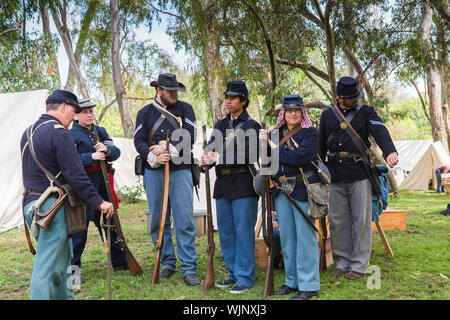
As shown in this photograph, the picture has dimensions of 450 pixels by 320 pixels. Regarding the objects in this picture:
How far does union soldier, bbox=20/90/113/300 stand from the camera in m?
3.26

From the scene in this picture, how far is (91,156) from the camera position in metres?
4.65

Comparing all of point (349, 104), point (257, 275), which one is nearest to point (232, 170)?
point (257, 275)

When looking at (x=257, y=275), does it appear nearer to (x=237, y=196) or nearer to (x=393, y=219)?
(x=237, y=196)


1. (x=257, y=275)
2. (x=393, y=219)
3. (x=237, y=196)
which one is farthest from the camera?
(x=393, y=219)

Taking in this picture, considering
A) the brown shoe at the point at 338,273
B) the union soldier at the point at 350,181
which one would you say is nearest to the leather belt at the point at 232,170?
the union soldier at the point at 350,181

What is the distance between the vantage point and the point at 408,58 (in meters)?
10.8

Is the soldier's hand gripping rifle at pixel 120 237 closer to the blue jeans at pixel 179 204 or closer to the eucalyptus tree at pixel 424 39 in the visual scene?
the blue jeans at pixel 179 204

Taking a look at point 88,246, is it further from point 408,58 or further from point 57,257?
point 408,58

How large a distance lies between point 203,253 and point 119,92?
10066 mm

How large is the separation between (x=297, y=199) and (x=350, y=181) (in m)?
0.96

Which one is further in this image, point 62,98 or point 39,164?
point 62,98

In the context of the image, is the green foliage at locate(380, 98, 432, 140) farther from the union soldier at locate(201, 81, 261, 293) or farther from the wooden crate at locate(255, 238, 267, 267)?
the union soldier at locate(201, 81, 261, 293)

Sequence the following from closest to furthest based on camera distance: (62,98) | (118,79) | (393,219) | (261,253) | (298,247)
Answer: (62,98)
(298,247)
(261,253)
(393,219)
(118,79)

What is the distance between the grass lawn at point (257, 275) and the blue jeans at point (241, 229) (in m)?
0.18
